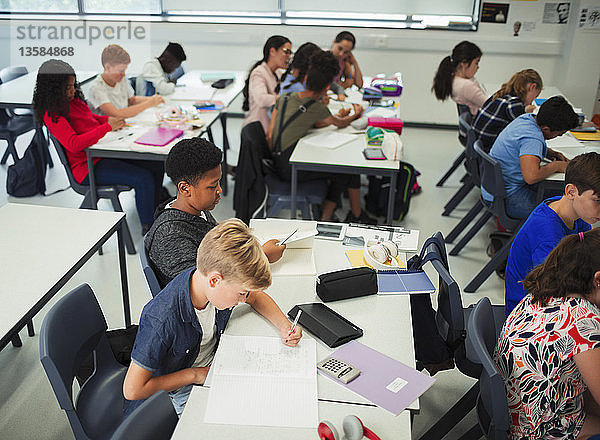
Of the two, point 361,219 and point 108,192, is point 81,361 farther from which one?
point 361,219

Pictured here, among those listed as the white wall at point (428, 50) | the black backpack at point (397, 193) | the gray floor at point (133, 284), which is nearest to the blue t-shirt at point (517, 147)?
the gray floor at point (133, 284)

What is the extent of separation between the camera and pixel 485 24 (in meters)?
5.87

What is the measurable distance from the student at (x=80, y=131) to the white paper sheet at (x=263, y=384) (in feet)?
7.05

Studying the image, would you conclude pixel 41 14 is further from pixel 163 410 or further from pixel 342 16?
pixel 163 410

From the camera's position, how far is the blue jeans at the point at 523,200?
130 inches

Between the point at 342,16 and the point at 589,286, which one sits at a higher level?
the point at 342,16

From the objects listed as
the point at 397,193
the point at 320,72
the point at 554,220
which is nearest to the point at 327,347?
the point at 554,220

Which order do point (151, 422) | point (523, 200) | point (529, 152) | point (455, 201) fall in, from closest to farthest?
point (151, 422) < point (529, 152) < point (523, 200) < point (455, 201)

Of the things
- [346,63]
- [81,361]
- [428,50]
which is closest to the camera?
[81,361]

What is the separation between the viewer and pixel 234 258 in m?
1.57

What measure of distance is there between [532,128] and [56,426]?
2750 millimetres

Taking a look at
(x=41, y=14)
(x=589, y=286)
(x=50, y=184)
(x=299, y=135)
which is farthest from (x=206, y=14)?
(x=589, y=286)

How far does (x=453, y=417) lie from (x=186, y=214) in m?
1.25

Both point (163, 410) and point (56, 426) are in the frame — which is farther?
point (56, 426)
